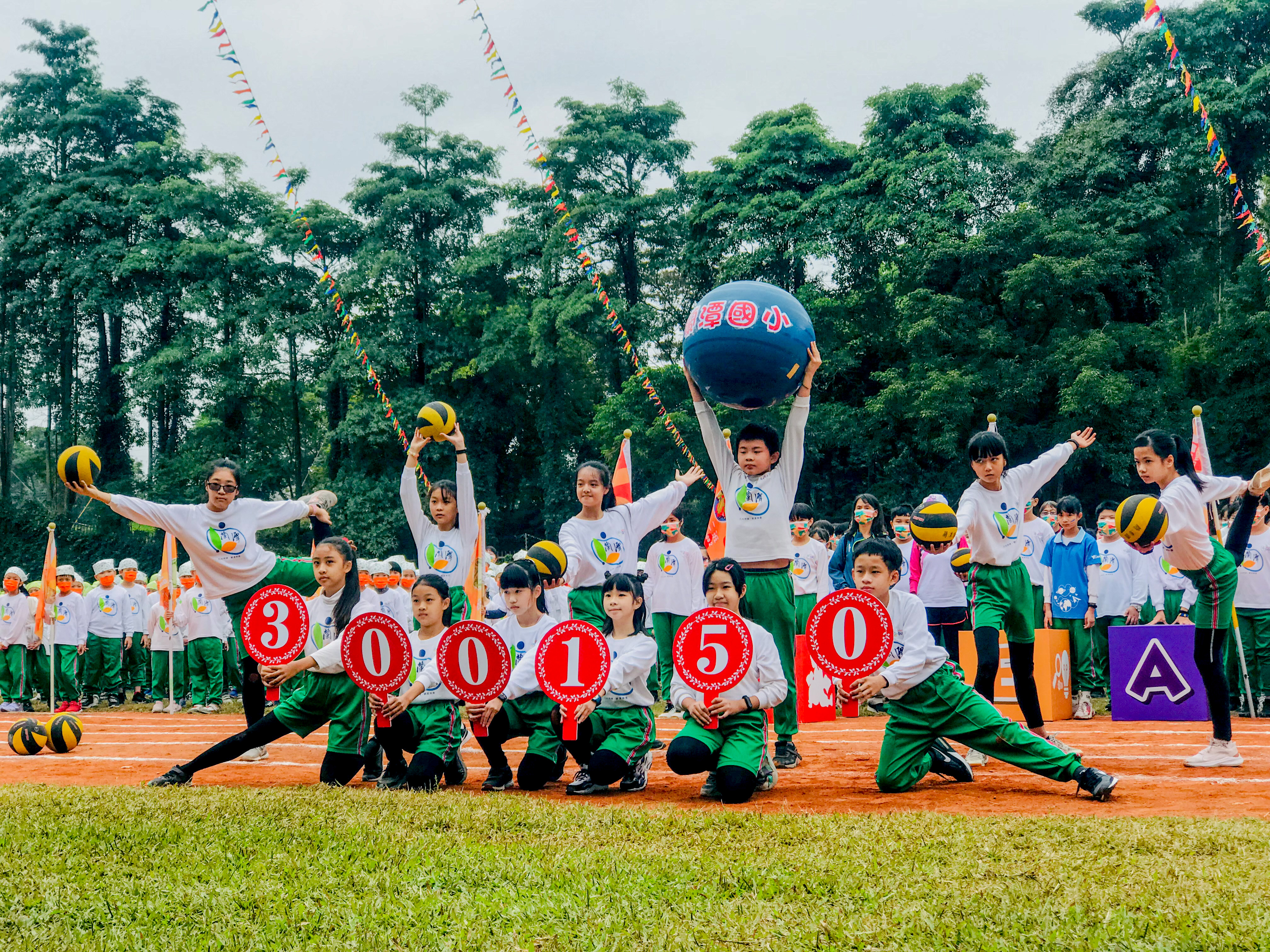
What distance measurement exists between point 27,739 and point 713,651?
6.00 m

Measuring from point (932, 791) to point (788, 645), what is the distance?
120 centimetres

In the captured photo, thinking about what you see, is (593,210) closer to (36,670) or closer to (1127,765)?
(36,670)

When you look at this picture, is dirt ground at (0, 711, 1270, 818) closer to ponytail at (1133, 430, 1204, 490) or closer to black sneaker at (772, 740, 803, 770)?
black sneaker at (772, 740, 803, 770)

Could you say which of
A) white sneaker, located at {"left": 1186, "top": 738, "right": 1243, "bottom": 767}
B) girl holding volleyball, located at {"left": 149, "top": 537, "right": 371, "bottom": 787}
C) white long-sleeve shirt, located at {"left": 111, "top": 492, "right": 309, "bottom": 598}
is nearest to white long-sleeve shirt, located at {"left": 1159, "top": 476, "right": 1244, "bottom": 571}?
white sneaker, located at {"left": 1186, "top": 738, "right": 1243, "bottom": 767}

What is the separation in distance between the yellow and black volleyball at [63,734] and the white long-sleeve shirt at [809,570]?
6.87 meters

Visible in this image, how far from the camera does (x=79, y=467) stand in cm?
699

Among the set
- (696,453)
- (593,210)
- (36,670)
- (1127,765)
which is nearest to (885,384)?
(696,453)

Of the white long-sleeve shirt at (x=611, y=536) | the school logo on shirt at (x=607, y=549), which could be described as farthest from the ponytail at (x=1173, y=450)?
the school logo on shirt at (x=607, y=549)

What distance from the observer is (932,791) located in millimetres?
6258

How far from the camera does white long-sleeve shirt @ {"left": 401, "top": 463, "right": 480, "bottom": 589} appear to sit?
Answer: 8.15m

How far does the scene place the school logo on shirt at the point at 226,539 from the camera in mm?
7492

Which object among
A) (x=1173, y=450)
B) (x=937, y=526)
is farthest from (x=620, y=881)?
(x=1173, y=450)

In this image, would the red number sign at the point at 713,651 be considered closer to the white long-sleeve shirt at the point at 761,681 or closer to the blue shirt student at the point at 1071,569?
the white long-sleeve shirt at the point at 761,681

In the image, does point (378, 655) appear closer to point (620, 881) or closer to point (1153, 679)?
point (620, 881)
